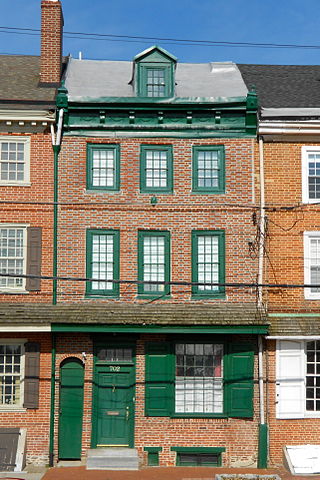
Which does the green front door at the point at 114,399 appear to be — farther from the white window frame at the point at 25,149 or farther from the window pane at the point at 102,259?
the white window frame at the point at 25,149

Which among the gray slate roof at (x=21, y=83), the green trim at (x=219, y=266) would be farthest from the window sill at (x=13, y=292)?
the gray slate roof at (x=21, y=83)

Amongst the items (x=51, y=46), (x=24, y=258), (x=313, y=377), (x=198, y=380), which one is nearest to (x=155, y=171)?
(x=24, y=258)

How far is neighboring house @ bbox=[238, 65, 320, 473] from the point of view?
59.3ft

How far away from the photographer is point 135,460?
17562 millimetres

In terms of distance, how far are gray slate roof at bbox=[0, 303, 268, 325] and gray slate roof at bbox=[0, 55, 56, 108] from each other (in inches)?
238

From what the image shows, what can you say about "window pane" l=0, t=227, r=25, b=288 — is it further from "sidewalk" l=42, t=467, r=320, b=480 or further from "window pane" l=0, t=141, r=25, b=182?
"sidewalk" l=42, t=467, r=320, b=480

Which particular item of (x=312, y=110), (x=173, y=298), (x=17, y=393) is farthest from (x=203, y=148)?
(x=17, y=393)

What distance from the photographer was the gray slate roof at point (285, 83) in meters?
19.9

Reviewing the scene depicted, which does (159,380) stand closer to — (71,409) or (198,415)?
(198,415)

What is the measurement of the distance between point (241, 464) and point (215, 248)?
247 inches

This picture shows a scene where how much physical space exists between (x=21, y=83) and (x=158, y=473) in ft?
42.1

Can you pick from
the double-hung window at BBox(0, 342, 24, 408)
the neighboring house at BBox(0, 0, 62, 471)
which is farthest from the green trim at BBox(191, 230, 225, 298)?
the double-hung window at BBox(0, 342, 24, 408)

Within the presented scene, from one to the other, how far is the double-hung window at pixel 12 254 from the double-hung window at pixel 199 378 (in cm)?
431

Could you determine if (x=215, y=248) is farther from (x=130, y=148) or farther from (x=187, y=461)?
(x=187, y=461)
